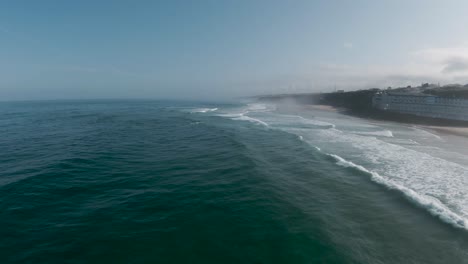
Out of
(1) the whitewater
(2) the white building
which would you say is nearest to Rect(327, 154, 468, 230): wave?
(1) the whitewater

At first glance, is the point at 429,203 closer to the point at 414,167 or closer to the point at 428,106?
the point at 414,167

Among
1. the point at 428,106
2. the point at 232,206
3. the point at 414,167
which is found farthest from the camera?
the point at 428,106

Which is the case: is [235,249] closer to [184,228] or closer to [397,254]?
[184,228]

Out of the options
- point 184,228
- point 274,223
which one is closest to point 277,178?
point 274,223

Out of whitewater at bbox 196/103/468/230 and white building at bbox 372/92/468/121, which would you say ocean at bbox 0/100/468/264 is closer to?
whitewater at bbox 196/103/468/230

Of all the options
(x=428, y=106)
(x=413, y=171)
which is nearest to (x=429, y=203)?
(x=413, y=171)

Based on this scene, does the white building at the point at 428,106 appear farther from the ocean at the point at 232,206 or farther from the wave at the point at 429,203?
the wave at the point at 429,203
